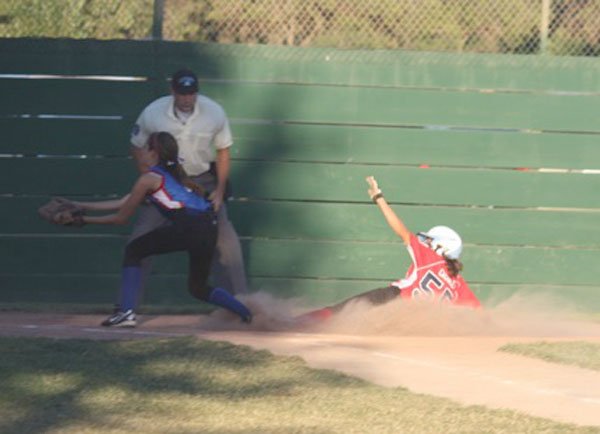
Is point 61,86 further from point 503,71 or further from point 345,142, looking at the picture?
point 503,71

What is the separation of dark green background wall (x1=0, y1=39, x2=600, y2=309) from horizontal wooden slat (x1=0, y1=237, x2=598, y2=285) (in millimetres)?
12

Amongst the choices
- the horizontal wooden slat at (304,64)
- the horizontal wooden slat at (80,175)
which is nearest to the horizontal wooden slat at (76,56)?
the horizontal wooden slat at (304,64)

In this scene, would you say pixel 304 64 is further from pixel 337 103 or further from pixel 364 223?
pixel 364 223

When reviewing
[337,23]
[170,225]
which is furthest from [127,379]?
[337,23]

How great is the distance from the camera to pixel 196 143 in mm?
10750

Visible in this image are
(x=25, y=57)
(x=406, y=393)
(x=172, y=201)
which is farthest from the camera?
(x=25, y=57)

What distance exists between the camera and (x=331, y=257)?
12.4 meters

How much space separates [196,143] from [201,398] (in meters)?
3.52

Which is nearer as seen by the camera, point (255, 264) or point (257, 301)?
point (257, 301)

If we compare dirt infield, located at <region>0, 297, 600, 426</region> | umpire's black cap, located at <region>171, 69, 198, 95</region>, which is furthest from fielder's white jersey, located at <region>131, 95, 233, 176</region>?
dirt infield, located at <region>0, 297, 600, 426</region>

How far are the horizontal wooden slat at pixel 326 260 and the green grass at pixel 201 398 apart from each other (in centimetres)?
317

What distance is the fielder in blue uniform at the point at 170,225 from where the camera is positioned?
33.4 ft

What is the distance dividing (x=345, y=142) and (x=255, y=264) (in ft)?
4.31

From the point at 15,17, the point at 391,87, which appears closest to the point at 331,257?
the point at 391,87
